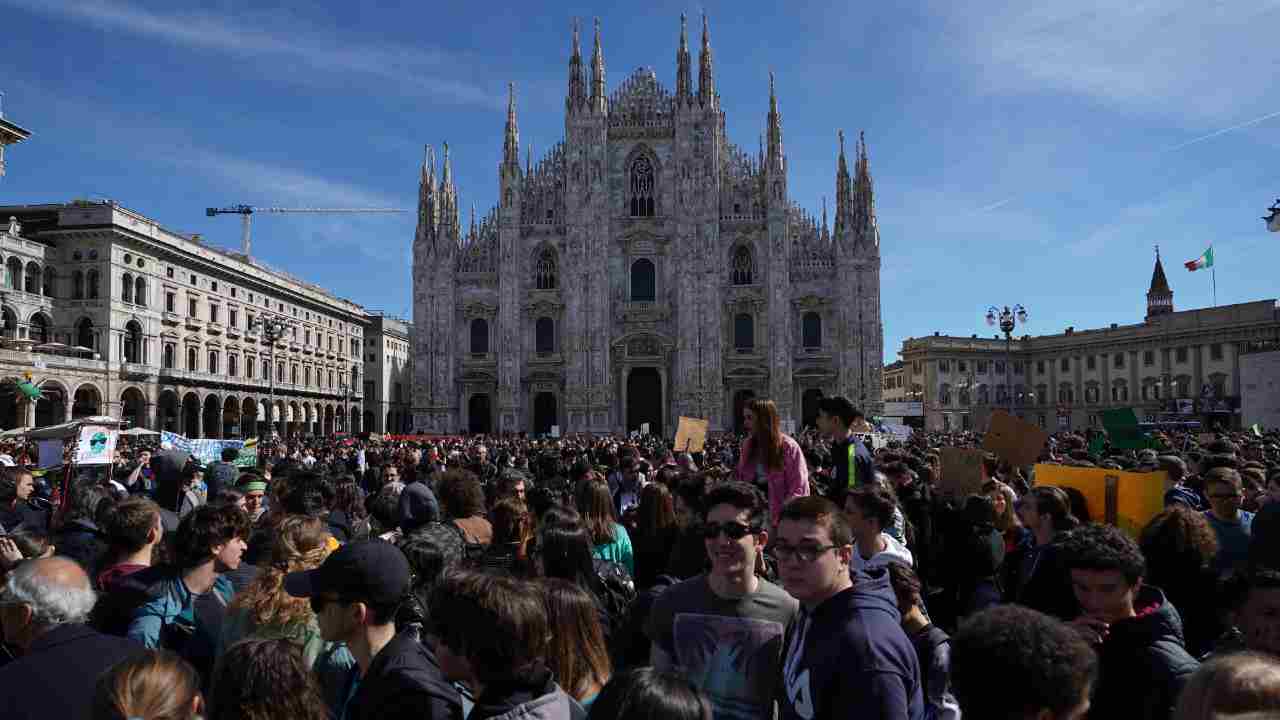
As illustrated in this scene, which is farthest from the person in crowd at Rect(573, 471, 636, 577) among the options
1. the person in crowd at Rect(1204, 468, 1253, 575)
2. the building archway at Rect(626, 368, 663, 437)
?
the building archway at Rect(626, 368, 663, 437)

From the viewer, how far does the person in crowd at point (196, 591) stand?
4145 millimetres

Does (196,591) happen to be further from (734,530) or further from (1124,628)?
(1124,628)

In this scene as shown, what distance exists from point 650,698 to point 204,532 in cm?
324

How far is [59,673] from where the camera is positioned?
10.2 ft

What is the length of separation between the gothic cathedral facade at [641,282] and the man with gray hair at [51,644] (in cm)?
3982

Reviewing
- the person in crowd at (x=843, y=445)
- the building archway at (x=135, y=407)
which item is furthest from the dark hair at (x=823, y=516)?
the building archway at (x=135, y=407)

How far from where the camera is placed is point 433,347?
45.8 m

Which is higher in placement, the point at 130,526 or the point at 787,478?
the point at 787,478

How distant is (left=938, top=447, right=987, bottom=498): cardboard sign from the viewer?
7539 millimetres

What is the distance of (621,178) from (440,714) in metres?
44.1

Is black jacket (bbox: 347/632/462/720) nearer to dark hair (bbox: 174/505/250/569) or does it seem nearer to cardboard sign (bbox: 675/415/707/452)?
dark hair (bbox: 174/505/250/569)

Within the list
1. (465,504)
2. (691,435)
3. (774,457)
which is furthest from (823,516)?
(691,435)

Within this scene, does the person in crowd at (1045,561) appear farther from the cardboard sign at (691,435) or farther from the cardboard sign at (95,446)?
the cardboard sign at (95,446)

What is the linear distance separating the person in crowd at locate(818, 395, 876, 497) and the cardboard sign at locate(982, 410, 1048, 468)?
100 inches
